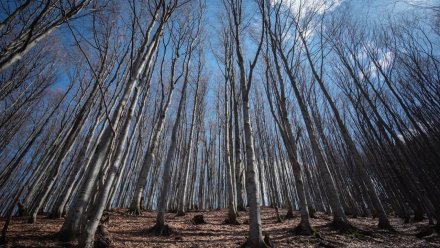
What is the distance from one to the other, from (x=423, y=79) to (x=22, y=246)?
1481 centimetres

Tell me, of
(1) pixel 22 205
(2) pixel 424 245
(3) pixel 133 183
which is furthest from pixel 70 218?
(3) pixel 133 183

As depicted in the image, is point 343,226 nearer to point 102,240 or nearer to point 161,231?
point 161,231

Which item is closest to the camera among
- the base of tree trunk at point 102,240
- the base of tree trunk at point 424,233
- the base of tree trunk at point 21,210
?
the base of tree trunk at point 102,240

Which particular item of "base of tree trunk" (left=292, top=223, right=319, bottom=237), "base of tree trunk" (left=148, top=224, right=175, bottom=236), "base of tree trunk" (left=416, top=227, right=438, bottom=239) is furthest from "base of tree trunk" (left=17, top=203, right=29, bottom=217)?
"base of tree trunk" (left=416, top=227, right=438, bottom=239)

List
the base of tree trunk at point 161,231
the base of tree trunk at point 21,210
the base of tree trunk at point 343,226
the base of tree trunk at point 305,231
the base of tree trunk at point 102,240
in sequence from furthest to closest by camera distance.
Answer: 1. the base of tree trunk at point 21,210
2. the base of tree trunk at point 343,226
3. the base of tree trunk at point 161,231
4. the base of tree trunk at point 305,231
5. the base of tree trunk at point 102,240

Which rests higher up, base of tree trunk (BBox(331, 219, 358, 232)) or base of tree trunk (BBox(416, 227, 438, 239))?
base of tree trunk (BBox(331, 219, 358, 232))

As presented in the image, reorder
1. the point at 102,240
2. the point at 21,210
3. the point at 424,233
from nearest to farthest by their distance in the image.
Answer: the point at 102,240, the point at 424,233, the point at 21,210

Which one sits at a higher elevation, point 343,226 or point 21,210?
point 21,210

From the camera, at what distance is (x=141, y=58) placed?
4633mm

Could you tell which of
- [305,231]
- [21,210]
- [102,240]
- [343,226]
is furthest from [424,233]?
[21,210]

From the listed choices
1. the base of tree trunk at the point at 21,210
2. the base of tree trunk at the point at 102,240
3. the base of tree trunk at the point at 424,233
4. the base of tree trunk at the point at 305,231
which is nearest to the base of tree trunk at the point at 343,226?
the base of tree trunk at the point at 305,231

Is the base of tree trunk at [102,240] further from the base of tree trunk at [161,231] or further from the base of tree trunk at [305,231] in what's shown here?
the base of tree trunk at [305,231]

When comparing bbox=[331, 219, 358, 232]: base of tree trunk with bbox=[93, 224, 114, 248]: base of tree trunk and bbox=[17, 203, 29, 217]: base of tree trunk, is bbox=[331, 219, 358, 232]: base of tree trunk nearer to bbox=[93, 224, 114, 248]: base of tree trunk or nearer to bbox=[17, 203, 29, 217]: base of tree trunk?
bbox=[93, 224, 114, 248]: base of tree trunk

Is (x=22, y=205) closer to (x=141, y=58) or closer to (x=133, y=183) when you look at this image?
(x=141, y=58)
